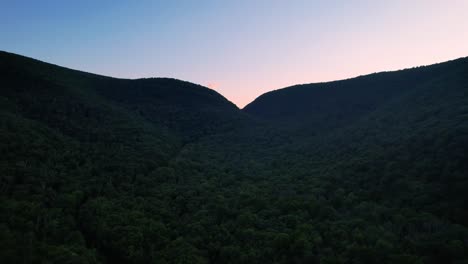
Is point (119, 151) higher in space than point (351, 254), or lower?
higher

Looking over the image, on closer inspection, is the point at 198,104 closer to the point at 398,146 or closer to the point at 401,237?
the point at 398,146

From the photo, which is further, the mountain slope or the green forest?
the mountain slope

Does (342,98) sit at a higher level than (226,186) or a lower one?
higher

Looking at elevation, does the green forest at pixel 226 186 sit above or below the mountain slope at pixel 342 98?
below

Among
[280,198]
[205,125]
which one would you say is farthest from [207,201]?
[205,125]

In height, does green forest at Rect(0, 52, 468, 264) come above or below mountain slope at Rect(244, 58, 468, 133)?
below

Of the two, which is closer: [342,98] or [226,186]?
[226,186]

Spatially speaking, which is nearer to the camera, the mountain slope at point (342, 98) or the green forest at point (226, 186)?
the green forest at point (226, 186)

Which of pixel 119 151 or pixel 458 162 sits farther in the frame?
pixel 119 151
